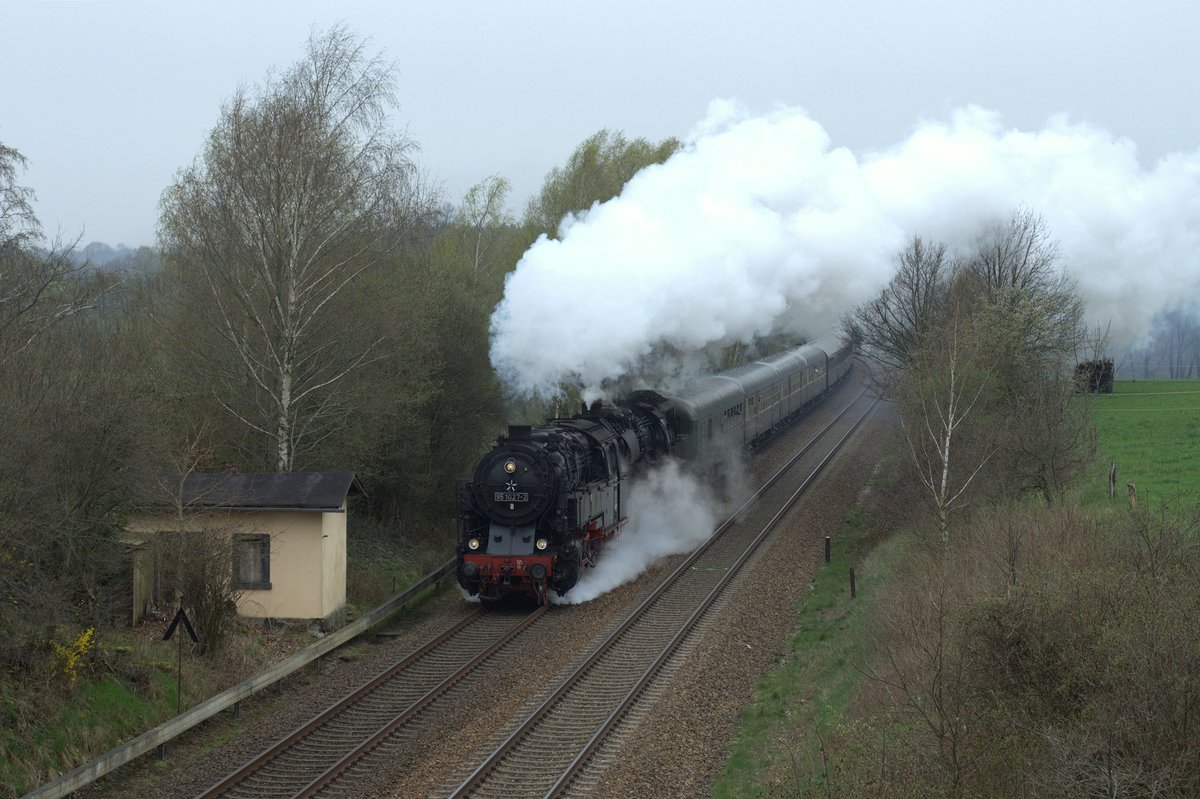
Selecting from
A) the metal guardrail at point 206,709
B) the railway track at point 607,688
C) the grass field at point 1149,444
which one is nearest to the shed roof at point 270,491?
the metal guardrail at point 206,709

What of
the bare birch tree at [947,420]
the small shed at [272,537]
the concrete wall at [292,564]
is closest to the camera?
the small shed at [272,537]

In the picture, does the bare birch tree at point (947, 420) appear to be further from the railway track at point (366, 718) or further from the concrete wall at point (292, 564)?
the concrete wall at point (292, 564)

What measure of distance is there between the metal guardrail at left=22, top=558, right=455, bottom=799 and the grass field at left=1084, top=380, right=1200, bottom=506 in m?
11.0

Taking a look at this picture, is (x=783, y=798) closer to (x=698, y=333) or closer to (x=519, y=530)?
(x=519, y=530)

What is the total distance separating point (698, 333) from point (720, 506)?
5393mm

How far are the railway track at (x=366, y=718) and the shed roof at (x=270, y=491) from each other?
8.67ft

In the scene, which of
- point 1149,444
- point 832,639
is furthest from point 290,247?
point 1149,444

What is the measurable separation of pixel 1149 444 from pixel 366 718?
61.3ft

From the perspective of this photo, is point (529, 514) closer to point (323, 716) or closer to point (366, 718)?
point (366, 718)

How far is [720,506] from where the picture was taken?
25062mm

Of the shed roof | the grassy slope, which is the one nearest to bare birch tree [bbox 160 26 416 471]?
the shed roof

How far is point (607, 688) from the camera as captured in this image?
13.0 metres

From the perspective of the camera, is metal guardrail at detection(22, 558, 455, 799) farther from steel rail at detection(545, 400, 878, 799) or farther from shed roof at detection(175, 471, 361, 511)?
steel rail at detection(545, 400, 878, 799)

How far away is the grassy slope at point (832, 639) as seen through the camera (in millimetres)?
10266
